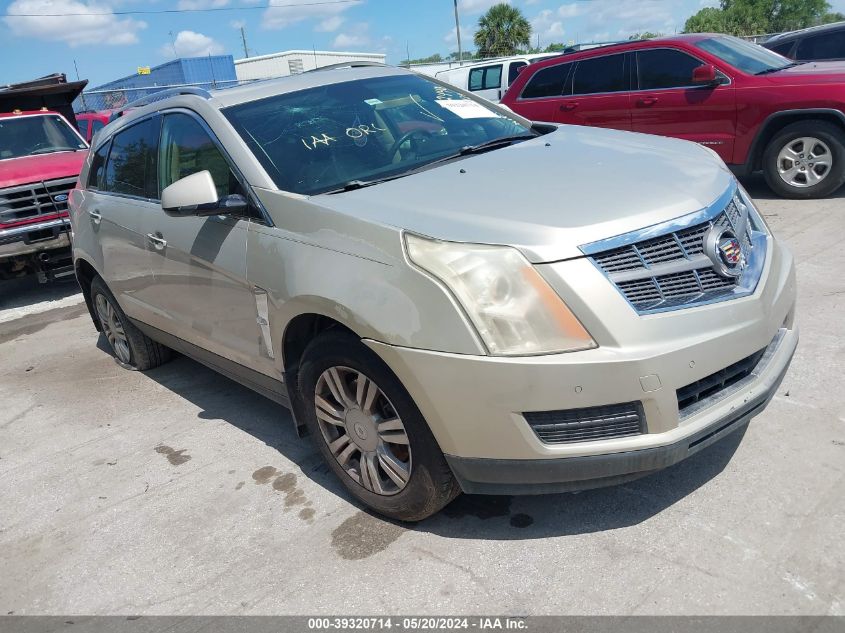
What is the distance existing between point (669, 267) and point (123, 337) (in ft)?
13.4

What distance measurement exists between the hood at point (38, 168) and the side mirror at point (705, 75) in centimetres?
659

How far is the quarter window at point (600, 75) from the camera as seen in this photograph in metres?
8.82

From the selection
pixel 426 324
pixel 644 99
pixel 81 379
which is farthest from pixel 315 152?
pixel 644 99

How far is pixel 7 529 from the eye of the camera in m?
3.48

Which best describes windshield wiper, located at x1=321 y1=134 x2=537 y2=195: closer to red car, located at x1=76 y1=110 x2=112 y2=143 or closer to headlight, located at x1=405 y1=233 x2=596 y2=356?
headlight, located at x1=405 y1=233 x2=596 y2=356

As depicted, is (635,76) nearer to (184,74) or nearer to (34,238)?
(34,238)

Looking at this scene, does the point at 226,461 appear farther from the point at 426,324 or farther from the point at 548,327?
the point at 548,327

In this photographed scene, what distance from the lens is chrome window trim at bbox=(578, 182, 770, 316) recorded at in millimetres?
2471

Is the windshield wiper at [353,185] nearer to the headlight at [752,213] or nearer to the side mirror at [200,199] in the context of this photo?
the side mirror at [200,199]

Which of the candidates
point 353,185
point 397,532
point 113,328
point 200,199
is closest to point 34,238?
point 113,328

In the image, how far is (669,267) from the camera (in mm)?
2559

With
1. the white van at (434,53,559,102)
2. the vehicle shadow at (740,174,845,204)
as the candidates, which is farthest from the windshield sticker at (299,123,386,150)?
the white van at (434,53,559,102)

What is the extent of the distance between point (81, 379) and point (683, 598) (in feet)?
14.7

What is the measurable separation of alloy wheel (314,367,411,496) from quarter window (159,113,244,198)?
3.42 ft
